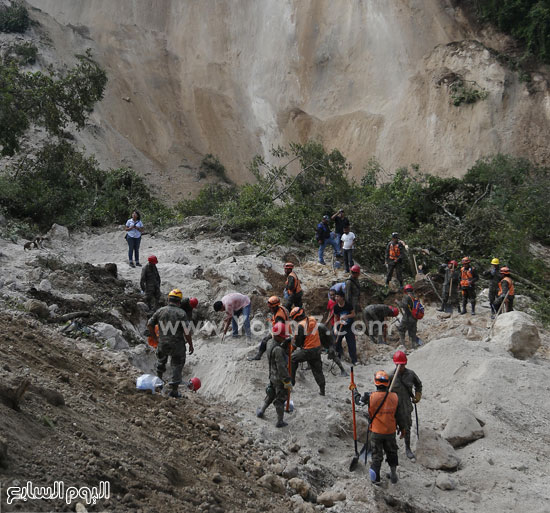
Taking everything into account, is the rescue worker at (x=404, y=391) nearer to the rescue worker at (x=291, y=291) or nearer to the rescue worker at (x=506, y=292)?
the rescue worker at (x=291, y=291)

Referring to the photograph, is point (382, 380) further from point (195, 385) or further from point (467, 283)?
point (467, 283)

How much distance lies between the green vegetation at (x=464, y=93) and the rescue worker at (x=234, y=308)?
914 inches

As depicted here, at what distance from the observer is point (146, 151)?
30.7 metres

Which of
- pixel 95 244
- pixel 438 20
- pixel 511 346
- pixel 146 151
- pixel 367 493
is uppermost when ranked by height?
pixel 438 20

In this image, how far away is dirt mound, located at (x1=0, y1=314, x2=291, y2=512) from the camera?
3992 millimetres

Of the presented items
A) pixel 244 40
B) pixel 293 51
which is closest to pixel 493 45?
pixel 293 51

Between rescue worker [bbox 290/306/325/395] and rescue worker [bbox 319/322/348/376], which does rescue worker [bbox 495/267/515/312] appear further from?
rescue worker [bbox 290/306/325/395]

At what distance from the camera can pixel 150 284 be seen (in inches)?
396

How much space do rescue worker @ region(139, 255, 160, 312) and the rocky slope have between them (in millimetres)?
313

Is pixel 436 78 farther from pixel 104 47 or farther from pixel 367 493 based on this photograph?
pixel 367 493

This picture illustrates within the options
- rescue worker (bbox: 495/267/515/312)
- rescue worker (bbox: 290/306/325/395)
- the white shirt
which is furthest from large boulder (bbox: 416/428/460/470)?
the white shirt

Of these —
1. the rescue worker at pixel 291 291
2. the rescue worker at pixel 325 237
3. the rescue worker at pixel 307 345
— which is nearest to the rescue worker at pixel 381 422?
the rescue worker at pixel 307 345

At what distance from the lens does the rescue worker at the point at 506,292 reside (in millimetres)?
10922

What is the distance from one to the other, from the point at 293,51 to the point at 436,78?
35.7 ft
